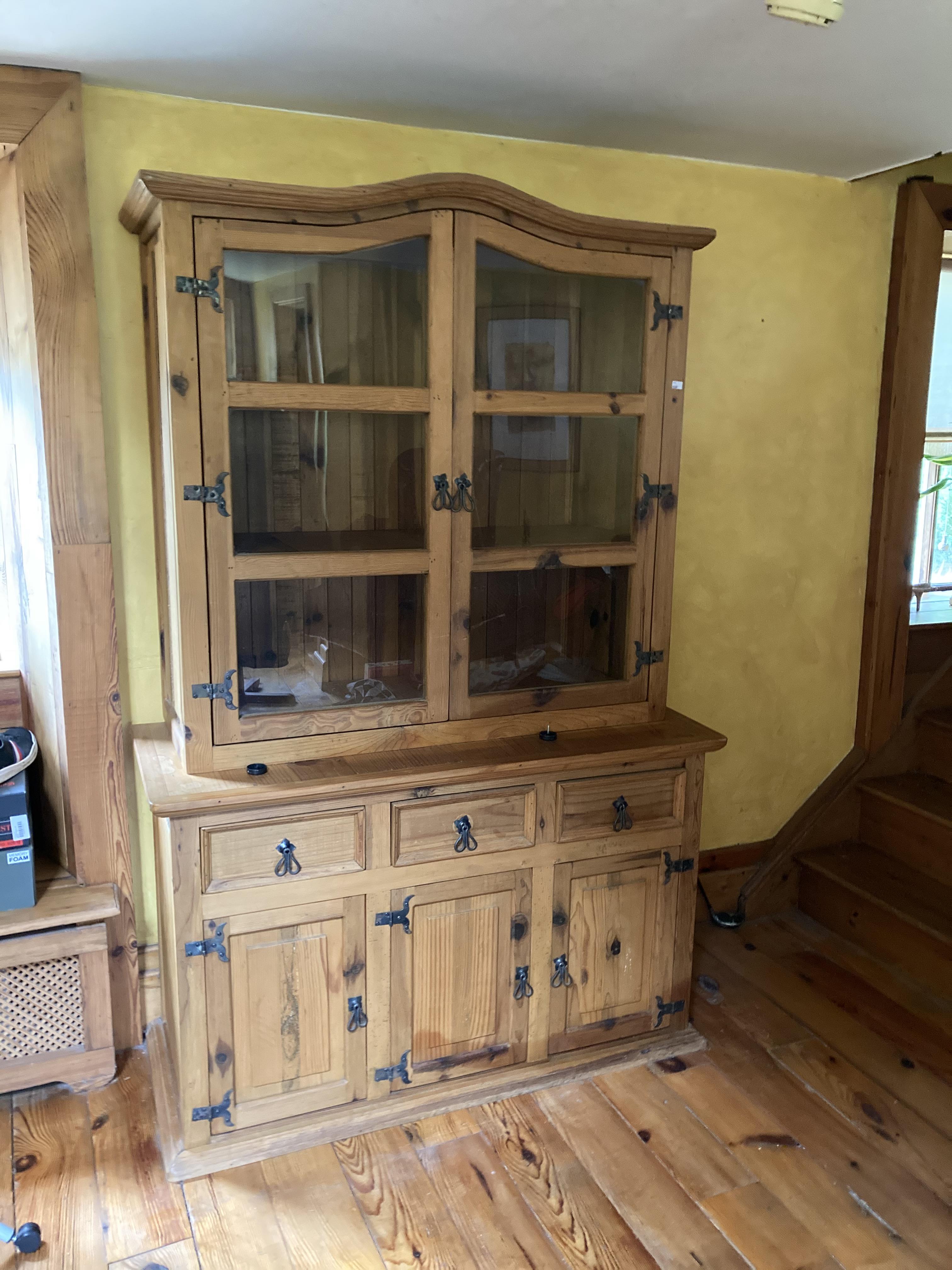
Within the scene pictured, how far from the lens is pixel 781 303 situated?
286 centimetres

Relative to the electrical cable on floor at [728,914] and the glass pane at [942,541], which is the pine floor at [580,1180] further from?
the glass pane at [942,541]

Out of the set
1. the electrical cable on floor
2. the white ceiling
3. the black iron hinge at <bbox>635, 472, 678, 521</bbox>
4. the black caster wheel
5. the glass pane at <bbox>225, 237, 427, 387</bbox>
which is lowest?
the black caster wheel

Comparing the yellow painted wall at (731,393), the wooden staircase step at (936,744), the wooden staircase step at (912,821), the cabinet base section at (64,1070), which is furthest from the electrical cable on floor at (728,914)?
the cabinet base section at (64,1070)

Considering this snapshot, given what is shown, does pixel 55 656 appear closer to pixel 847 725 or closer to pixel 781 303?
pixel 781 303

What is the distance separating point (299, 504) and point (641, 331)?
2.95 feet

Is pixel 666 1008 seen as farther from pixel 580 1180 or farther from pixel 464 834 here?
pixel 464 834

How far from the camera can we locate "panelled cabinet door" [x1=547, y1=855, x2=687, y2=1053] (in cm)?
231

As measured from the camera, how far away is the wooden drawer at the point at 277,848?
78.1 inches

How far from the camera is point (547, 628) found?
2.32 metres

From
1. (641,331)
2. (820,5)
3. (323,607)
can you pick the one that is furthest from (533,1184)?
(820,5)

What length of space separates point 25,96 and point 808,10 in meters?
1.57

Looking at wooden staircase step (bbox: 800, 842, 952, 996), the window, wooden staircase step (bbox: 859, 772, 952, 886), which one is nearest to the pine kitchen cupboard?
wooden staircase step (bbox: 800, 842, 952, 996)

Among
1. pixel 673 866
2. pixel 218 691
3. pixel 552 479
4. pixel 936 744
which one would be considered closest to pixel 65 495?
pixel 218 691

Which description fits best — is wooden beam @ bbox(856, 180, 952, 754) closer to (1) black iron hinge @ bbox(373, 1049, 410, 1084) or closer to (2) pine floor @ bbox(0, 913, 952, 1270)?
(2) pine floor @ bbox(0, 913, 952, 1270)
